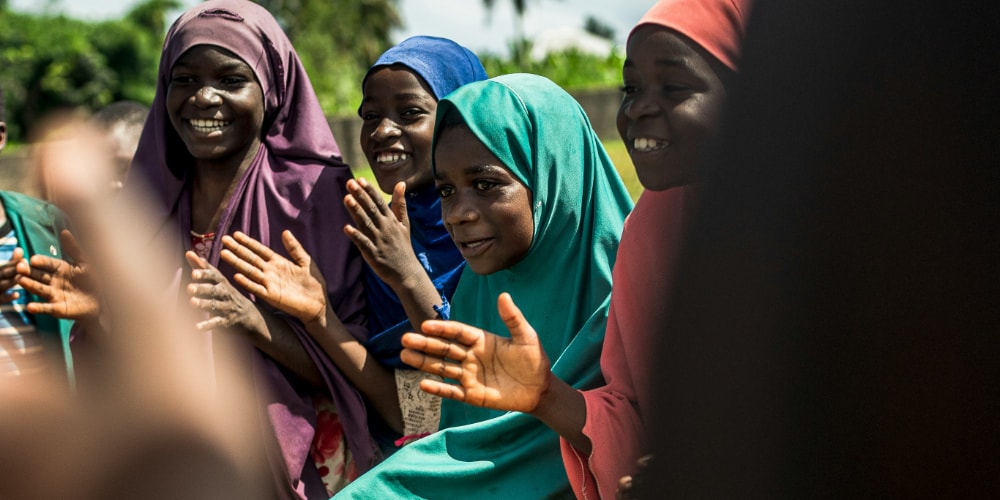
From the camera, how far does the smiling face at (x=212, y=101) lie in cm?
345

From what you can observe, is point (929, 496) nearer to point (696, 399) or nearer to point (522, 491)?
point (696, 399)

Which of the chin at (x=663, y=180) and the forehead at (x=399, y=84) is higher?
the forehead at (x=399, y=84)

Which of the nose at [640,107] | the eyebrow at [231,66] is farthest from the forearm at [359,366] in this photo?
the nose at [640,107]

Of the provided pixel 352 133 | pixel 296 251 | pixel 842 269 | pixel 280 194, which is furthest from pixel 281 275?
pixel 352 133

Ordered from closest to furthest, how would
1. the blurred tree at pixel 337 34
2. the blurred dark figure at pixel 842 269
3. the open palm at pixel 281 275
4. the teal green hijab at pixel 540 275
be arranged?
the blurred dark figure at pixel 842 269
the teal green hijab at pixel 540 275
the open palm at pixel 281 275
the blurred tree at pixel 337 34

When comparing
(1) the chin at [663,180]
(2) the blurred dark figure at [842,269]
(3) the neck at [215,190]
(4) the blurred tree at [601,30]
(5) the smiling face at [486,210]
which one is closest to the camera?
(2) the blurred dark figure at [842,269]

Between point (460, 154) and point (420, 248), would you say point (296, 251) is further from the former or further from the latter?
point (460, 154)

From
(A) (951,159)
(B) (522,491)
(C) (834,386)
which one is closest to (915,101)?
(A) (951,159)

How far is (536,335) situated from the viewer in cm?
216

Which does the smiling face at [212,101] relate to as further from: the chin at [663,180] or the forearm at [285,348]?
the chin at [663,180]

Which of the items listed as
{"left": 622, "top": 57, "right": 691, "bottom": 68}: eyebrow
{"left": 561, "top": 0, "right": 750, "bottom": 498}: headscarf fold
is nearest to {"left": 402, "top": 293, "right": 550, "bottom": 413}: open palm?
{"left": 561, "top": 0, "right": 750, "bottom": 498}: headscarf fold

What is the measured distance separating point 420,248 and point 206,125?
0.83 meters

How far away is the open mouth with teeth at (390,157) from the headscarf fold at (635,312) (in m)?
1.12

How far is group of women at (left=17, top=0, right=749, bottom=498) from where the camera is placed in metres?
2.33
